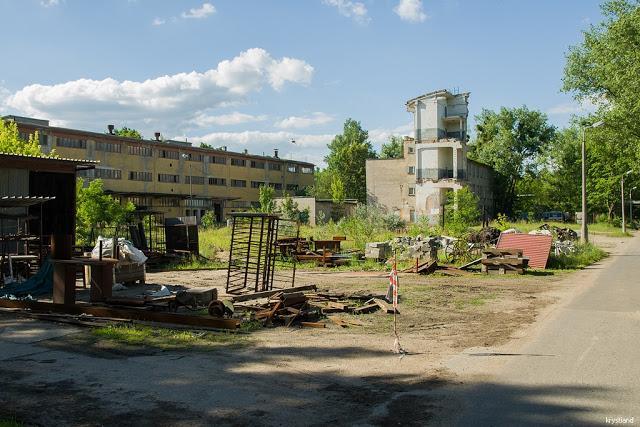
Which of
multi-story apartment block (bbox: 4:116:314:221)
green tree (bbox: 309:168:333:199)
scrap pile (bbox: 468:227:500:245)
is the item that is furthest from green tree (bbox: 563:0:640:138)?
green tree (bbox: 309:168:333:199)

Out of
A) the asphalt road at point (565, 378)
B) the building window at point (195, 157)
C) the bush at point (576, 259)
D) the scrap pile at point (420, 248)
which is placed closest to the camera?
the asphalt road at point (565, 378)

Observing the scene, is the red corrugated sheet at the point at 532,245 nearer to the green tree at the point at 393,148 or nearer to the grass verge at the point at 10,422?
the grass verge at the point at 10,422

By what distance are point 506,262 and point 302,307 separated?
40.1 ft

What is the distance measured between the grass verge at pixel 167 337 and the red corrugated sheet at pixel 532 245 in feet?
54.5

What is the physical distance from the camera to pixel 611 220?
7325 centimetres

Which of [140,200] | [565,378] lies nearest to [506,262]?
[565,378]

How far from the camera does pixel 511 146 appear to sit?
78.8 m

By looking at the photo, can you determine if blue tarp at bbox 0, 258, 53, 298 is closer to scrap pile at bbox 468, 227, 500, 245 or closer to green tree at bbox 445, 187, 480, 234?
scrap pile at bbox 468, 227, 500, 245

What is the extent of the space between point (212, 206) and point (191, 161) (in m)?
5.96

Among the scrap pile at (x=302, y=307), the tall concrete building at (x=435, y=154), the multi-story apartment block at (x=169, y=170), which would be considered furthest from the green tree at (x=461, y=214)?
the multi-story apartment block at (x=169, y=170)

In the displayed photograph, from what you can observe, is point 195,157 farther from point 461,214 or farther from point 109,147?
point 461,214

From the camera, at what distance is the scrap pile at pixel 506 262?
21812mm

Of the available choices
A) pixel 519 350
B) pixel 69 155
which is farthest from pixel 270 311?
pixel 69 155

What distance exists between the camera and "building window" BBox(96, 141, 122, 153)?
60.9 m
